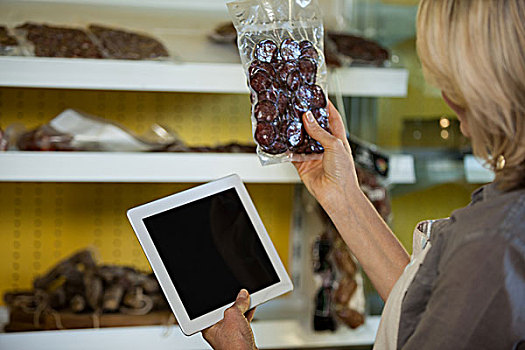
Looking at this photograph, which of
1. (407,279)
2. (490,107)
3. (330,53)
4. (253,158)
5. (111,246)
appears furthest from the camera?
(111,246)

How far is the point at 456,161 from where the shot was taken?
195cm

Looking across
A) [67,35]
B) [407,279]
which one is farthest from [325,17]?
[407,279]

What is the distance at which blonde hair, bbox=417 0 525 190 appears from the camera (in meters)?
0.71

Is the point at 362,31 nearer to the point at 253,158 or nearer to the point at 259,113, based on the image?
the point at 253,158

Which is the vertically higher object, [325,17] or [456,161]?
[325,17]

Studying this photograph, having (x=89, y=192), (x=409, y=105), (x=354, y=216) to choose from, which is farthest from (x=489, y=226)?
(x=89, y=192)

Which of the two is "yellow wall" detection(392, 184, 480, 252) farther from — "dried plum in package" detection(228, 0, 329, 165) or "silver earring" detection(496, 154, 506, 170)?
"silver earring" detection(496, 154, 506, 170)

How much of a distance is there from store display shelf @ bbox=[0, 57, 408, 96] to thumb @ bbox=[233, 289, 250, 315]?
31.6 inches

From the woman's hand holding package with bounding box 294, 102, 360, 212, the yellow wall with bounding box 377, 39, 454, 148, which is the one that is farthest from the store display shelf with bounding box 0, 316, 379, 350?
the woman's hand holding package with bounding box 294, 102, 360, 212

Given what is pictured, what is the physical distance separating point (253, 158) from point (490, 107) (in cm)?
110

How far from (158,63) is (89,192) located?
0.63 metres

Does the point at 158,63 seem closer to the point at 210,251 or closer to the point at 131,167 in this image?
the point at 131,167

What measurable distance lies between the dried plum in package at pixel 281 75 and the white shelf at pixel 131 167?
62 centimetres

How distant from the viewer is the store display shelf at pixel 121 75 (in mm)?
1701
